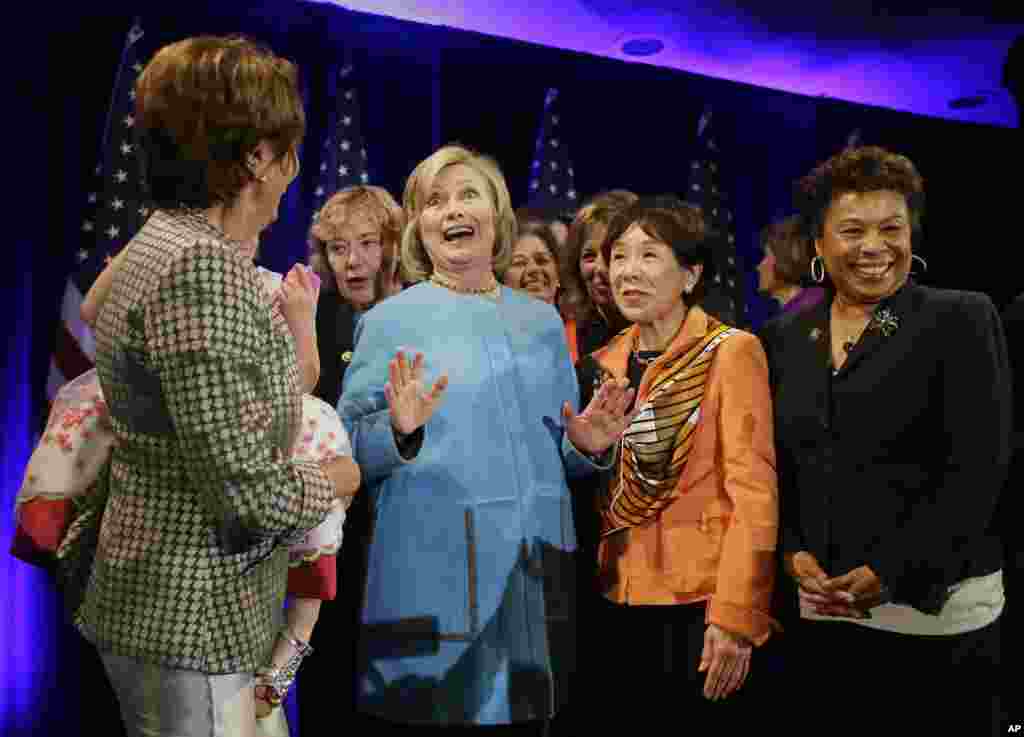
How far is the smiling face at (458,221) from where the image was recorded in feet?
7.22

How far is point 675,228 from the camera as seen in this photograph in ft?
7.72

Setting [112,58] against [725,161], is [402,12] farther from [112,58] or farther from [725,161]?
[725,161]

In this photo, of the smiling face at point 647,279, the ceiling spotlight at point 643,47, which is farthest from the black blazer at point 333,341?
the ceiling spotlight at point 643,47

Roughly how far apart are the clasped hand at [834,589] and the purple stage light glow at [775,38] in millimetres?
3838

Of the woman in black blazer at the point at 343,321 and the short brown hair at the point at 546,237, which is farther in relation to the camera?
the short brown hair at the point at 546,237

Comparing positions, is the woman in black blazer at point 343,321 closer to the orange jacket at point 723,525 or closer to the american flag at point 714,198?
the orange jacket at point 723,525

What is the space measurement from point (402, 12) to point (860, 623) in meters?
4.25

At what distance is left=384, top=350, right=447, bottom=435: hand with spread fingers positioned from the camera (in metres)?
1.94

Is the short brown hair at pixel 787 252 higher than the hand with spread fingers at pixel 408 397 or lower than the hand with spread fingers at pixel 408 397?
higher

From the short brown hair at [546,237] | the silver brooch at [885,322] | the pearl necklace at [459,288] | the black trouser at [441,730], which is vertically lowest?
the black trouser at [441,730]

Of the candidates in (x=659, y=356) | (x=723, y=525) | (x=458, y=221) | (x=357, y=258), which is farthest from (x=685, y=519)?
(x=357, y=258)

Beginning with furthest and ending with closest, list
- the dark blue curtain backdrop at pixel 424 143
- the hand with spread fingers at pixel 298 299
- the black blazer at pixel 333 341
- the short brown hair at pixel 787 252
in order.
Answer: the dark blue curtain backdrop at pixel 424 143 < the short brown hair at pixel 787 252 < the black blazer at pixel 333 341 < the hand with spread fingers at pixel 298 299

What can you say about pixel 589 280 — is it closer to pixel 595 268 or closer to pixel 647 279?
pixel 595 268

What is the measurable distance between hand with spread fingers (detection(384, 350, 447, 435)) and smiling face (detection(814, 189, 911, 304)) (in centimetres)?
103
